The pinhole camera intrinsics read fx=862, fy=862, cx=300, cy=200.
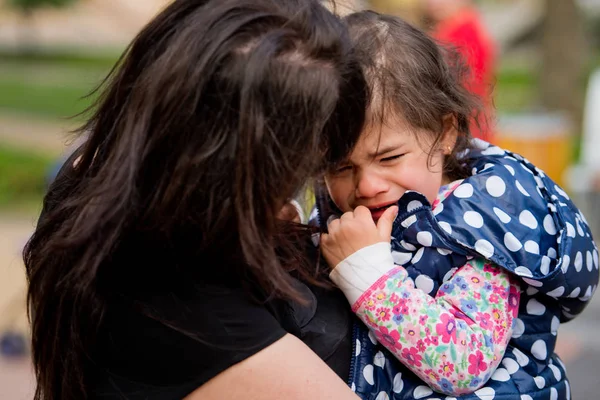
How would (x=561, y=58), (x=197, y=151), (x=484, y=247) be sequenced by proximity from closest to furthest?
(x=197, y=151), (x=484, y=247), (x=561, y=58)

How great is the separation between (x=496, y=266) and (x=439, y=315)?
19cm

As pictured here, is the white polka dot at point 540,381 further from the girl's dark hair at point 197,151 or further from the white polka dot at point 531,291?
the girl's dark hair at point 197,151

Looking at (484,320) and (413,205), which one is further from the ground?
(413,205)

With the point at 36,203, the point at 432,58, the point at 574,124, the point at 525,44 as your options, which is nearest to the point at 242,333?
the point at 432,58

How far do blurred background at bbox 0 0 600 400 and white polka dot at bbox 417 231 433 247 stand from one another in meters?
0.57

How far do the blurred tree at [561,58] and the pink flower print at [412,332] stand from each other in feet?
29.4

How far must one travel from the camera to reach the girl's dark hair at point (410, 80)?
1.87 meters

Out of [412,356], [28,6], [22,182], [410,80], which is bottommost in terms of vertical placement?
[28,6]

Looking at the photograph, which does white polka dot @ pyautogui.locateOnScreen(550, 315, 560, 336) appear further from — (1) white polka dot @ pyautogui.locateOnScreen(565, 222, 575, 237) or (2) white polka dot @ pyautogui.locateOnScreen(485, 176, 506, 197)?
(2) white polka dot @ pyautogui.locateOnScreen(485, 176, 506, 197)

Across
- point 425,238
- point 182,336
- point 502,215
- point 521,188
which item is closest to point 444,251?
point 425,238

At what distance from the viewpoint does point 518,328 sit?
1.88 metres

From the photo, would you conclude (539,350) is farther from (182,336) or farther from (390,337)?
(182,336)

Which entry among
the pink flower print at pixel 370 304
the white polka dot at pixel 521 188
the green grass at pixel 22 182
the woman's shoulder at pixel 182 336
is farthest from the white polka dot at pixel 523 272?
the green grass at pixel 22 182

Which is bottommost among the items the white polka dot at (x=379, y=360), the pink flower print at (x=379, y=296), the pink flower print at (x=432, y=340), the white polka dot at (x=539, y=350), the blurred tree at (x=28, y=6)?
the blurred tree at (x=28, y=6)
